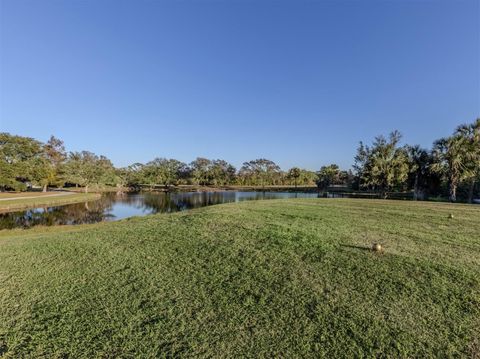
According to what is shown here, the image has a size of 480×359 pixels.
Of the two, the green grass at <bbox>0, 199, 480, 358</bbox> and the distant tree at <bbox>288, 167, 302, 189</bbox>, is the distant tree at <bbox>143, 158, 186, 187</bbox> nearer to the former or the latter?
the distant tree at <bbox>288, 167, 302, 189</bbox>

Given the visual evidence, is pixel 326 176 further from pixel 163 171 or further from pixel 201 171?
pixel 163 171

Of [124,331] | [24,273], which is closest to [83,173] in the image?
[24,273]

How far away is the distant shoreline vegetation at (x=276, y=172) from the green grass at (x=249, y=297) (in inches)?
1016

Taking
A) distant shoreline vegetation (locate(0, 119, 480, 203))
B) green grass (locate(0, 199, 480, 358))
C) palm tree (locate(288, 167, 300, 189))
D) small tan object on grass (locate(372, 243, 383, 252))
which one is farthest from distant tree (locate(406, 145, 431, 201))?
palm tree (locate(288, 167, 300, 189))

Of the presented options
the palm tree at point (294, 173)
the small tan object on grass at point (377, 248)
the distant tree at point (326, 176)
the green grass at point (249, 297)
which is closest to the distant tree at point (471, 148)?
the green grass at point (249, 297)

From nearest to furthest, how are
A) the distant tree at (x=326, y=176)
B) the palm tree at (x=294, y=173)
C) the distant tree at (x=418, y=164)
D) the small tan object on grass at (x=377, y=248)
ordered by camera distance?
1. the small tan object on grass at (x=377, y=248)
2. the distant tree at (x=418, y=164)
3. the distant tree at (x=326, y=176)
4. the palm tree at (x=294, y=173)

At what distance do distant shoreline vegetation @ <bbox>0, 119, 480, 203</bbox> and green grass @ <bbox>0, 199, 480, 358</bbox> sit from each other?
25.8 metres

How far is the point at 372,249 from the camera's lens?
5348 millimetres

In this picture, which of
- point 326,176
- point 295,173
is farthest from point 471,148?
point 295,173

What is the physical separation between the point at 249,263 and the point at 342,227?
3.88 m

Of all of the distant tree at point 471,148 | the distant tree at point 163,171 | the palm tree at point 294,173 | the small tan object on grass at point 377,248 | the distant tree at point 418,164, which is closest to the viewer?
the small tan object on grass at point 377,248

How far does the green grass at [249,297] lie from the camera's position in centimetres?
293

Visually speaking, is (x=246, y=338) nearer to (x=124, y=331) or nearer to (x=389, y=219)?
(x=124, y=331)

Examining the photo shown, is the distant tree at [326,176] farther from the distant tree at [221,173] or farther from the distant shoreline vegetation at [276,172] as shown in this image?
the distant tree at [221,173]
